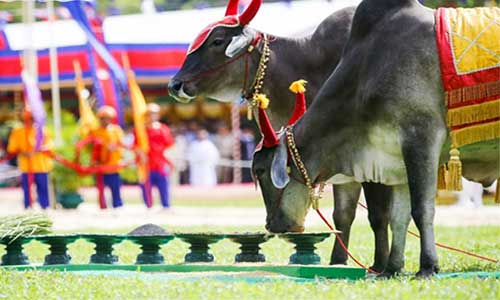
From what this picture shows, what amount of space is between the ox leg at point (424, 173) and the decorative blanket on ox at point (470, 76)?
0.18m

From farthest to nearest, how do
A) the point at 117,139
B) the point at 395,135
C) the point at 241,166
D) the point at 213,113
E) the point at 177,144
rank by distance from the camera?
the point at 213,113 → the point at 177,144 → the point at 241,166 → the point at 117,139 → the point at 395,135

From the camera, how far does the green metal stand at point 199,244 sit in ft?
28.0

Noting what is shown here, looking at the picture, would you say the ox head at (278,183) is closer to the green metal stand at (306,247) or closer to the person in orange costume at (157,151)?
the green metal stand at (306,247)

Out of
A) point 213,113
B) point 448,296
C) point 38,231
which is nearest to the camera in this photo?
point 448,296

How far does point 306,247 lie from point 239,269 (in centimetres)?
59

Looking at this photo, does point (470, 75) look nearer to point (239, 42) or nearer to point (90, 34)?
point (239, 42)

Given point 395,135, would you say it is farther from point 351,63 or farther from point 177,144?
point 177,144

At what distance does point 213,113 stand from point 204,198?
29.1 feet

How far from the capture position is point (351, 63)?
309 inches

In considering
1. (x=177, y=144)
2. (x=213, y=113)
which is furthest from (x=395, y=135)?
(x=213, y=113)

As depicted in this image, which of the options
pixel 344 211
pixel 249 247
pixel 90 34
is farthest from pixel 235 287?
pixel 90 34

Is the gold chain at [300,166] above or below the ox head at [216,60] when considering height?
below

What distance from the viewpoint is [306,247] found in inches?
331

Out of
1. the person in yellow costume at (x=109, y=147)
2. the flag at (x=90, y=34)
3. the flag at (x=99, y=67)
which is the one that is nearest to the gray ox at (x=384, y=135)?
the person in yellow costume at (x=109, y=147)
